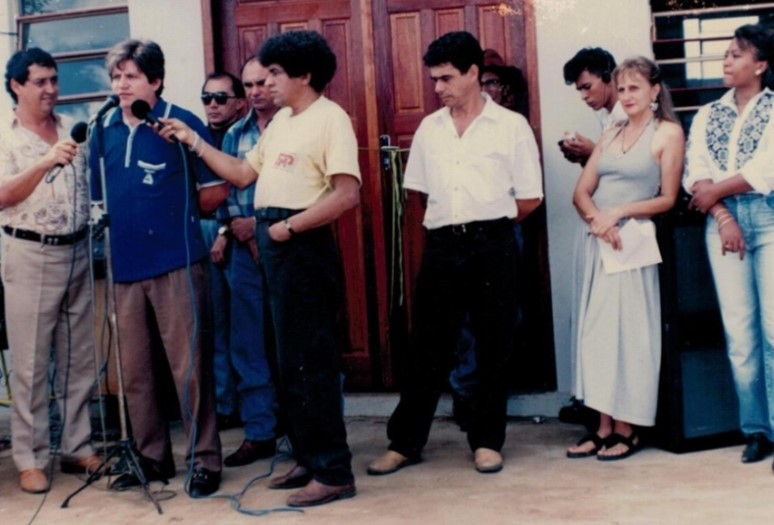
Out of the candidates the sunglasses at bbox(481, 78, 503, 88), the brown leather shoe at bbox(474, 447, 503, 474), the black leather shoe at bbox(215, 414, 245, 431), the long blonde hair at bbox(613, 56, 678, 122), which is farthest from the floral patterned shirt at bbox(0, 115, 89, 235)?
the long blonde hair at bbox(613, 56, 678, 122)

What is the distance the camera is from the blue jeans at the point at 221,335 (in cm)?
557

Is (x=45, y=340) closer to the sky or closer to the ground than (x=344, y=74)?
closer to the ground

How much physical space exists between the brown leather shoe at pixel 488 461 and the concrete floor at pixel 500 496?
42mm

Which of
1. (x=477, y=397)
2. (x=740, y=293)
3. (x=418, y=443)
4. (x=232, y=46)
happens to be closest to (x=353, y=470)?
(x=418, y=443)

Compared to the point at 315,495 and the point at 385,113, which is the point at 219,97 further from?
the point at 315,495

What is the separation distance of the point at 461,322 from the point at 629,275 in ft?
2.57

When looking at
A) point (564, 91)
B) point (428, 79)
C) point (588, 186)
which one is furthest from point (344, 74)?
point (588, 186)

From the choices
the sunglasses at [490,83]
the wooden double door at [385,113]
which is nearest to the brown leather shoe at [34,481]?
the wooden double door at [385,113]

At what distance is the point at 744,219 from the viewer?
4.59m

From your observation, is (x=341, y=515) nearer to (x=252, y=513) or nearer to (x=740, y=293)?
(x=252, y=513)

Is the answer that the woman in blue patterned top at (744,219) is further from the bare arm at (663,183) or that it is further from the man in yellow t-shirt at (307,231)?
the man in yellow t-shirt at (307,231)

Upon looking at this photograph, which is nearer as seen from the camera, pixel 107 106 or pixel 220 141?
pixel 107 106

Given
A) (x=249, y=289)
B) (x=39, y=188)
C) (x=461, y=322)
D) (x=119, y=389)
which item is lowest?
(x=119, y=389)

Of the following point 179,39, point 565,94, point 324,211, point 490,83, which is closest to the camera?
point 324,211
